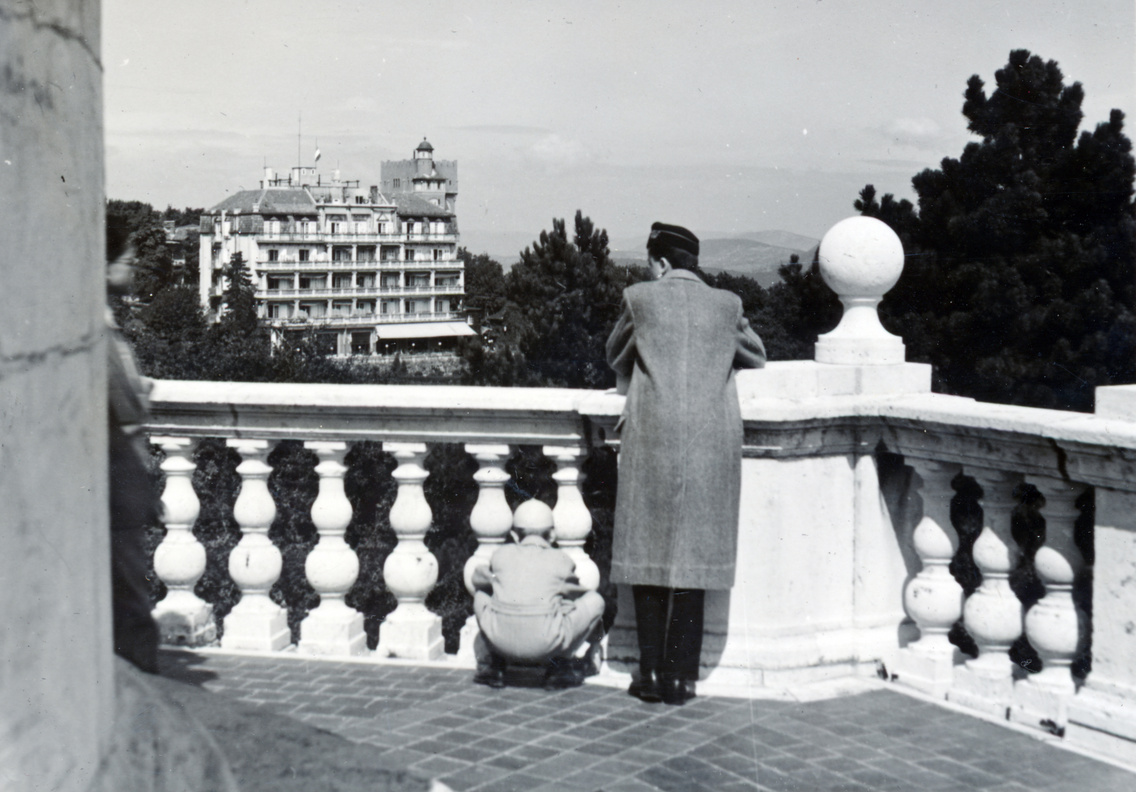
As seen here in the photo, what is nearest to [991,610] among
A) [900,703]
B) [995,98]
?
[900,703]

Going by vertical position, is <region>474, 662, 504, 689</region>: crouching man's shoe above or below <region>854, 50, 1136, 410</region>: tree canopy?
below

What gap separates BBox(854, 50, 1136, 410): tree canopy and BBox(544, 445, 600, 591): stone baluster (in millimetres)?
21483

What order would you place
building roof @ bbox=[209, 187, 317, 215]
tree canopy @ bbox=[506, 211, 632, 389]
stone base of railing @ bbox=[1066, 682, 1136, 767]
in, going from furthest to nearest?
building roof @ bbox=[209, 187, 317, 215] → tree canopy @ bbox=[506, 211, 632, 389] → stone base of railing @ bbox=[1066, 682, 1136, 767]

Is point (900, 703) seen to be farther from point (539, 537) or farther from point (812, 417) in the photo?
point (539, 537)

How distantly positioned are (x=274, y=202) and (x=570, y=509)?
102778mm

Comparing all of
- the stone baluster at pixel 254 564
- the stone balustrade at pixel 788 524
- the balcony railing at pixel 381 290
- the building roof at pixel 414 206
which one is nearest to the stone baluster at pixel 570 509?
the stone balustrade at pixel 788 524

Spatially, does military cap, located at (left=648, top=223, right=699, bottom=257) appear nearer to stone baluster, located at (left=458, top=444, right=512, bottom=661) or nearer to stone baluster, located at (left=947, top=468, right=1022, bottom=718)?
stone baluster, located at (left=458, top=444, right=512, bottom=661)

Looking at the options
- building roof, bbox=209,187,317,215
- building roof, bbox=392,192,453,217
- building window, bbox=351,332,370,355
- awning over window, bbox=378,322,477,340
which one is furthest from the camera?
building roof, bbox=392,192,453,217

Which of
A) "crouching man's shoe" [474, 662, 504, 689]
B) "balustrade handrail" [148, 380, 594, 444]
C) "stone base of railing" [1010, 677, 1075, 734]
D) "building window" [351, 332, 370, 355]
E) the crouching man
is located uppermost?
"balustrade handrail" [148, 380, 594, 444]

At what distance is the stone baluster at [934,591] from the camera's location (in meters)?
4.05

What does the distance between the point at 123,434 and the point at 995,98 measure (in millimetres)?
28746

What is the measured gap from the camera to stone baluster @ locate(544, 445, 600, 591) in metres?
4.34

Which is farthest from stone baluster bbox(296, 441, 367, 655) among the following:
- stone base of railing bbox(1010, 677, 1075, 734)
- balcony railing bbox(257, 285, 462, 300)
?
balcony railing bbox(257, 285, 462, 300)

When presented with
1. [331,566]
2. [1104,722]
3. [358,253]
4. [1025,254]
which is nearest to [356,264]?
[358,253]
